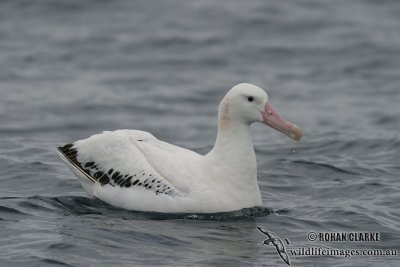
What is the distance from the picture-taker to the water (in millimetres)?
10523

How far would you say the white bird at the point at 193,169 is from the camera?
1105 centimetres

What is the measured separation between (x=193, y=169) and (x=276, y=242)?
1306 millimetres

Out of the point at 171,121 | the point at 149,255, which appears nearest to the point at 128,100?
the point at 171,121

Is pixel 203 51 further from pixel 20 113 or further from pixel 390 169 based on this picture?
pixel 390 169

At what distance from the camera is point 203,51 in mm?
23688

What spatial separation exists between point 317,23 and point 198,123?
8.02 m

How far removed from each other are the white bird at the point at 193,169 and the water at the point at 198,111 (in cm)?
18

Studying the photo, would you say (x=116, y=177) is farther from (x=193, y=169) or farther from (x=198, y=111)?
(x=198, y=111)

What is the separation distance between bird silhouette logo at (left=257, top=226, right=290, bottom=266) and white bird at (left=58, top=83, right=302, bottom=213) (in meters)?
0.41

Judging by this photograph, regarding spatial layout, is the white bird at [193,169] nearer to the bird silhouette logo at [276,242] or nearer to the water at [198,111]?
the water at [198,111]

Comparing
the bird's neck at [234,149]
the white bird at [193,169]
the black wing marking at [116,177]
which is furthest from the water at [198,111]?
the bird's neck at [234,149]

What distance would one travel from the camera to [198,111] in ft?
64.0
